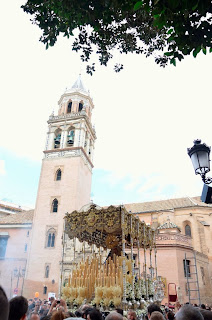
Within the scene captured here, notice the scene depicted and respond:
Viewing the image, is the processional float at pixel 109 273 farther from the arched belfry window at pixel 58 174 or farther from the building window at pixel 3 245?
the building window at pixel 3 245

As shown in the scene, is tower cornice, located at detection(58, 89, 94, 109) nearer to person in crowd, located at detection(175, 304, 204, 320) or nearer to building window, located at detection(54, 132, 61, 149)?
building window, located at detection(54, 132, 61, 149)

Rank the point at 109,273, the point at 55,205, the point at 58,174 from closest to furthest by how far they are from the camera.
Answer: the point at 109,273 < the point at 55,205 < the point at 58,174

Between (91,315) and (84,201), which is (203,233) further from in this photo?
(91,315)

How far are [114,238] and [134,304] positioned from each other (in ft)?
13.7

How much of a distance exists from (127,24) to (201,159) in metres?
3.56

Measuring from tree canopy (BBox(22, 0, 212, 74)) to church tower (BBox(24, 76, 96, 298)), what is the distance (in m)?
24.1

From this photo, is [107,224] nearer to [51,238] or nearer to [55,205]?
[51,238]

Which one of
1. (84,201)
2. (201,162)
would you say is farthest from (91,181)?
(201,162)

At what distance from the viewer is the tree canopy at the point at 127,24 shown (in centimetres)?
393

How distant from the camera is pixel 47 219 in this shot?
29031mm

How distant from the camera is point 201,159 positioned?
16.7ft

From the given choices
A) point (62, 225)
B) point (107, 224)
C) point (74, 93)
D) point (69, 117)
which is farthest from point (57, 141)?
point (107, 224)

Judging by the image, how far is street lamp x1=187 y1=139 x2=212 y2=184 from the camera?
16.6 ft

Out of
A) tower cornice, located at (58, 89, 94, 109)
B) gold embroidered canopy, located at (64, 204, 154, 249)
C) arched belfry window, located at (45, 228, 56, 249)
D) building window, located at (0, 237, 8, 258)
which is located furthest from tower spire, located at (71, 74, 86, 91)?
gold embroidered canopy, located at (64, 204, 154, 249)
